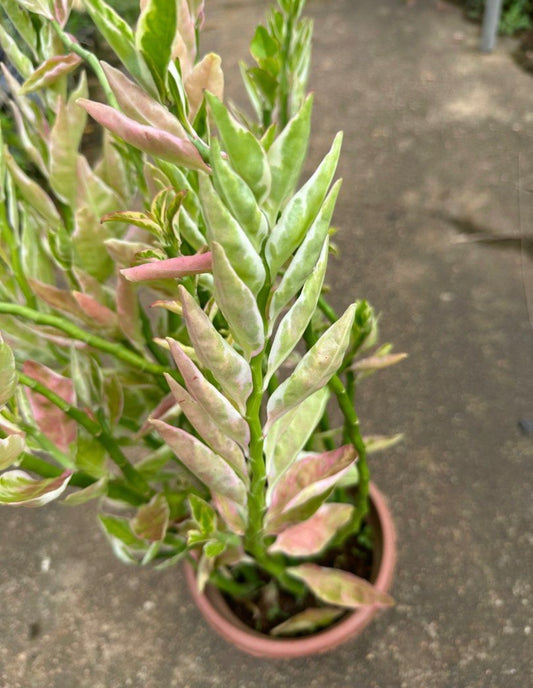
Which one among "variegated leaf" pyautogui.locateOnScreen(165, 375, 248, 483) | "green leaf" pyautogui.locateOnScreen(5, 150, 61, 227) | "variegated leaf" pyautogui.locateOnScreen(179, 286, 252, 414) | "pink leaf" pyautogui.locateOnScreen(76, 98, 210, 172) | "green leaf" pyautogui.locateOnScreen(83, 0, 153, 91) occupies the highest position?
"green leaf" pyautogui.locateOnScreen(83, 0, 153, 91)

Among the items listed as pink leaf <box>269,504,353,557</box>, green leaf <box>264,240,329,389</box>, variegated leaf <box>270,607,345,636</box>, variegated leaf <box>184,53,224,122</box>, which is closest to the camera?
green leaf <box>264,240,329,389</box>

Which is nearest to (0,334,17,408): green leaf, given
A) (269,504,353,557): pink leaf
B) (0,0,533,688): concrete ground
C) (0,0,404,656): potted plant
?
(0,0,404,656): potted plant

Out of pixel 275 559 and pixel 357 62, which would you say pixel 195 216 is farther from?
pixel 357 62

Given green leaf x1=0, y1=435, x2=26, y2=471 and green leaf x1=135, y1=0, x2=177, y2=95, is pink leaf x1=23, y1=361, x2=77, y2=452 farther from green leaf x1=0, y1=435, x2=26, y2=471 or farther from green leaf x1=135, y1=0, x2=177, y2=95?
green leaf x1=135, y1=0, x2=177, y2=95

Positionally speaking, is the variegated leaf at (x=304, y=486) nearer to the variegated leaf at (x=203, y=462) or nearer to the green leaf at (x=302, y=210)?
the variegated leaf at (x=203, y=462)

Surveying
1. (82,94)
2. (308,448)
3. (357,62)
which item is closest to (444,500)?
(308,448)

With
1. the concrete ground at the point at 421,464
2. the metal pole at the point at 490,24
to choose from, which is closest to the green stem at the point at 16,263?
the concrete ground at the point at 421,464
